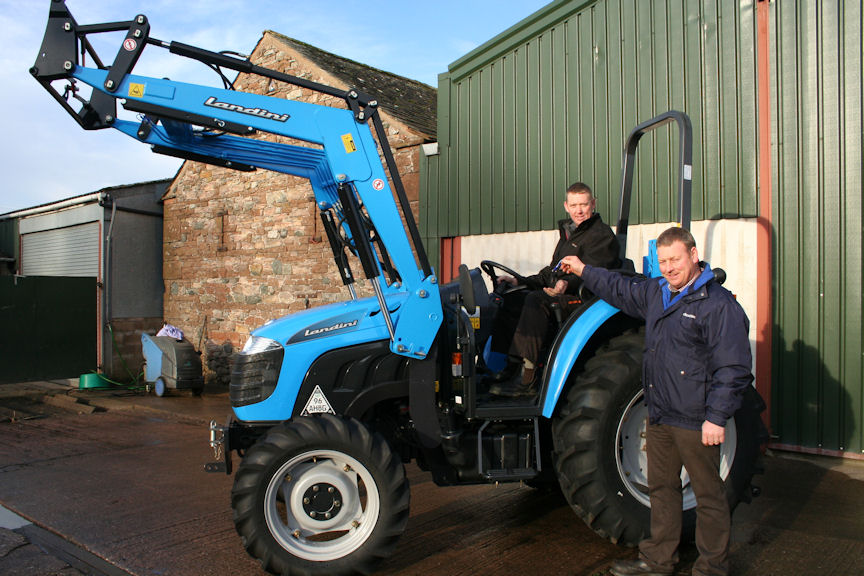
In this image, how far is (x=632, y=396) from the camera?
13.0ft

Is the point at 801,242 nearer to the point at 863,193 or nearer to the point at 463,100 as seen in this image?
the point at 863,193

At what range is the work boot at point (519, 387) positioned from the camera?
4.23 meters

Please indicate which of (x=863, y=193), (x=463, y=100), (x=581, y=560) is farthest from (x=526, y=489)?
(x=463, y=100)

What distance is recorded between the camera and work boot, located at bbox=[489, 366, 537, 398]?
4.23m

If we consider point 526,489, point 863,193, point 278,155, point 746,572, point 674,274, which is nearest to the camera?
point 674,274

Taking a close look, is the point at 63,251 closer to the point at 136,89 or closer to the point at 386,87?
the point at 386,87

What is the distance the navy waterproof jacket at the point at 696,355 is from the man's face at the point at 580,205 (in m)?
0.86

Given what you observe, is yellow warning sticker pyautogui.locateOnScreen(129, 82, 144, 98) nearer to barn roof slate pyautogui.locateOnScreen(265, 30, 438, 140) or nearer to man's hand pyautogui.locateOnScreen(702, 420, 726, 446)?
man's hand pyautogui.locateOnScreen(702, 420, 726, 446)

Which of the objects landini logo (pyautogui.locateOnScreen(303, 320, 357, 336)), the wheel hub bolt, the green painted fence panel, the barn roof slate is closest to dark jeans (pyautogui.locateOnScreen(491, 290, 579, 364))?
landini logo (pyautogui.locateOnScreen(303, 320, 357, 336))

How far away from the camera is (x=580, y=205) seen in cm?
437

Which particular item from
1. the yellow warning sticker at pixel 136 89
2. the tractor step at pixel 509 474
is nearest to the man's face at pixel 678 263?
the tractor step at pixel 509 474

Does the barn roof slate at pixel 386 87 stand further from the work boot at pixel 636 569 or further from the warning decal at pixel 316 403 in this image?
the work boot at pixel 636 569

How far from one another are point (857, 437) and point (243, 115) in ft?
19.1

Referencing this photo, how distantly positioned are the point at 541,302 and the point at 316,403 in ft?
4.94
